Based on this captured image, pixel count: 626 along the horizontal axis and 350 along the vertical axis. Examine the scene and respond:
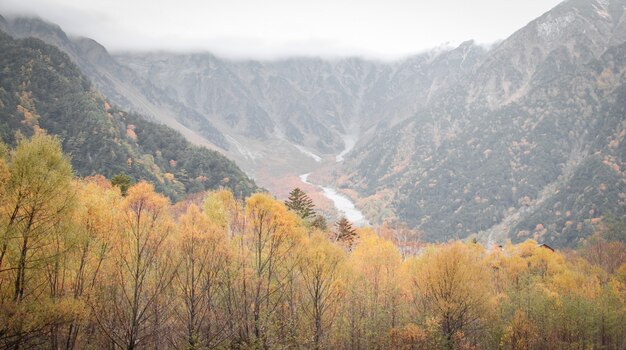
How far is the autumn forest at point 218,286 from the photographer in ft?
88.0

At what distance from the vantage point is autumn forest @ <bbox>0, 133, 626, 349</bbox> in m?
26.8

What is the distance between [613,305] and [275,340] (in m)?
50.9

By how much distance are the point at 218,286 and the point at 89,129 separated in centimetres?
13281

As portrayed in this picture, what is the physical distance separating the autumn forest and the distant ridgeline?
8738cm

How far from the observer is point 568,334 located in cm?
5912

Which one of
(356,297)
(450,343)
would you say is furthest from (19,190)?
(450,343)

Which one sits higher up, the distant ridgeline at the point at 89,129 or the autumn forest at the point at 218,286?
the distant ridgeline at the point at 89,129

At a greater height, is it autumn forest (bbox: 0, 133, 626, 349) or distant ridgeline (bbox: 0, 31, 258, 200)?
distant ridgeline (bbox: 0, 31, 258, 200)

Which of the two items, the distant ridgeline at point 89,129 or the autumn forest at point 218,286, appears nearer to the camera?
the autumn forest at point 218,286

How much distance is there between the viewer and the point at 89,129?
151500 millimetres

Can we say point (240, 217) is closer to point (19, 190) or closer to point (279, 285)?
point (279, 285)

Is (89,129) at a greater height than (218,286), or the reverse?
(89,129)

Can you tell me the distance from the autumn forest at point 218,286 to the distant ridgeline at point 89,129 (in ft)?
287

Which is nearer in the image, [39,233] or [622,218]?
[39,233]
